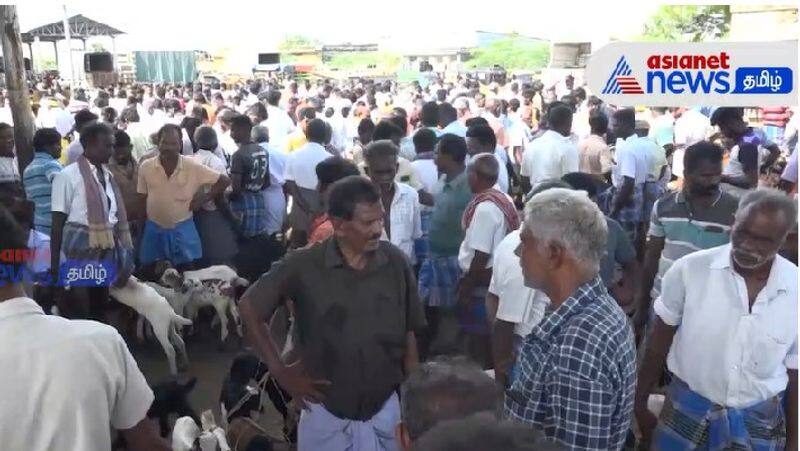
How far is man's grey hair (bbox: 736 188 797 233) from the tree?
24.0 m

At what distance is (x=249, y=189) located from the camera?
5.88 meters

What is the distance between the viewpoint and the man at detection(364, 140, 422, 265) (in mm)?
4305

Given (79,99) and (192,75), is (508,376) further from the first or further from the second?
(192,75)

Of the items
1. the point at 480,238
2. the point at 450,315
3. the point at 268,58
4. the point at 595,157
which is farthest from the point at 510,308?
the point at 268,58

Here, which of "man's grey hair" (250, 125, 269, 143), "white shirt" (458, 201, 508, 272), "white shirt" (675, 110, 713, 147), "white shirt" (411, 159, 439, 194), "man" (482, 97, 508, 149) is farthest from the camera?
"man" (482, 97, 508, 149)

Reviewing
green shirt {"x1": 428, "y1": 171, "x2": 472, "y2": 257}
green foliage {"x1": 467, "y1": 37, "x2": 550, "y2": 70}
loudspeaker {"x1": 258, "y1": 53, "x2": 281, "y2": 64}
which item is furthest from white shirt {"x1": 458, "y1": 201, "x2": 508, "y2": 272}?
green foliage {"x1": 467, "y1": 37, "x2": 550, "y2": 70}

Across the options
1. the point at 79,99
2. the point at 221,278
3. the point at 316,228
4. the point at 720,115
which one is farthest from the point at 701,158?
the point at 79,99

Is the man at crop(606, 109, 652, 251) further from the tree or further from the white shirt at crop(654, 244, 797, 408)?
the tree

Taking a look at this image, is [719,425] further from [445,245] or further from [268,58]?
[268,58]

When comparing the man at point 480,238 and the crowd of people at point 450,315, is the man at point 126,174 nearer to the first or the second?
the crowd of people at point 450,315

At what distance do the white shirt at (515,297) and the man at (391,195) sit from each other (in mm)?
1311

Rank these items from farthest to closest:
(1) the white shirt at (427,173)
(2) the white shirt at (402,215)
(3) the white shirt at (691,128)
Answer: (3) the white shirt at (691,128) → (1) the white shirt at (427,173) → (2) the white shirt at (402,215)

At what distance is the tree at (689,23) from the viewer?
27.2m

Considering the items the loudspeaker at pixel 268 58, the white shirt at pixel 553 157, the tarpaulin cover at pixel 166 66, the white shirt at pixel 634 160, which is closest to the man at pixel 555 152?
the white shirt at pixel 553 157
